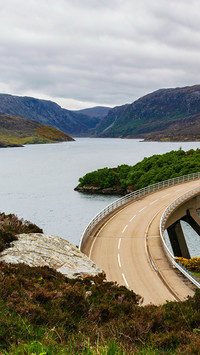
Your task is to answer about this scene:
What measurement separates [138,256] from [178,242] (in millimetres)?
20792

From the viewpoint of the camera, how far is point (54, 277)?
478 inches

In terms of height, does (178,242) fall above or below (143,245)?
below

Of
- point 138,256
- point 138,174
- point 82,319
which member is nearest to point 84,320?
point 82,319

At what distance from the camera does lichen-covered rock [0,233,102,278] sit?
45.0ft

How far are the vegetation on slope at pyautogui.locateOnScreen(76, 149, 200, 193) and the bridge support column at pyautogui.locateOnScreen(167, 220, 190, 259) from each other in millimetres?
38298

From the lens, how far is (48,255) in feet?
49.0

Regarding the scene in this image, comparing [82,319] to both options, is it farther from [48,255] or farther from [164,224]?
[164,224]

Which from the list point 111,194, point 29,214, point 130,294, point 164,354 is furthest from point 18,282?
point 111,194

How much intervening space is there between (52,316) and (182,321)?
3493 mm

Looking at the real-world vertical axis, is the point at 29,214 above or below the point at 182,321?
below

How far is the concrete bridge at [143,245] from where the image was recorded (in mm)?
17656

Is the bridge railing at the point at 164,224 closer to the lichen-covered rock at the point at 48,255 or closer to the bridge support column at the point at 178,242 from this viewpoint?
the bridge support column at the point at 178,242

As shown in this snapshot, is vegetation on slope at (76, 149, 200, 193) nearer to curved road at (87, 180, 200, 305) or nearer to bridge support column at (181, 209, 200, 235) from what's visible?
bridge support column at (181, 209, 200, 235)

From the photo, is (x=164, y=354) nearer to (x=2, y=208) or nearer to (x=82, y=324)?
(x=82, y=324)
